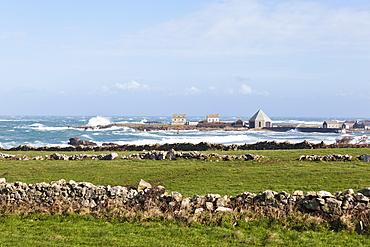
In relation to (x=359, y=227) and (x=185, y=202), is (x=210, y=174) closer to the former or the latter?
(x=185, y=202)

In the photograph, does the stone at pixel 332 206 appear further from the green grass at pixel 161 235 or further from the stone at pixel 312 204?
the green grass at pixel 161 235

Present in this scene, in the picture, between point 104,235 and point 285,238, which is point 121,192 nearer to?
point 104,235

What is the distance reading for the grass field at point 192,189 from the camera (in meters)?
9.26

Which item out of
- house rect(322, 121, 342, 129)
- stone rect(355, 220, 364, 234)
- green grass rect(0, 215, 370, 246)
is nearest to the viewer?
green grass rect(0, 215, 370, 246)

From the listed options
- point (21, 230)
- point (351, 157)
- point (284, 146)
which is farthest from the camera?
point (284, 146)

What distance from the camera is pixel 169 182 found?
1689cm

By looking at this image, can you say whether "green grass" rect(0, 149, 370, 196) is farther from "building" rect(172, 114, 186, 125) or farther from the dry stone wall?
"building" rect(172, 114, 186, 125)

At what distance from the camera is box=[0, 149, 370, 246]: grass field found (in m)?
9.26

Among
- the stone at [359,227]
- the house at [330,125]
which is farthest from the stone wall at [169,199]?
the house at [330,125]

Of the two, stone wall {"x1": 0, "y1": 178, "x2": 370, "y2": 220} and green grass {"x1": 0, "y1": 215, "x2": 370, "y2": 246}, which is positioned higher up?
stone wall {"x1": 0, "y1": 178, "x2": 370, "y2": 220}

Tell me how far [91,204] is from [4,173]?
35.2 feet

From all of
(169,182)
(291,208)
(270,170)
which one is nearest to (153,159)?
(169,182)

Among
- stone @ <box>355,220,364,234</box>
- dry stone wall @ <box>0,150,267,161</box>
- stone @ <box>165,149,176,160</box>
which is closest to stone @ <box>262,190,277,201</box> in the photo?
stone @ <box>355,220,364,234</box>

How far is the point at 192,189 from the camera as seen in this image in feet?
49.0
